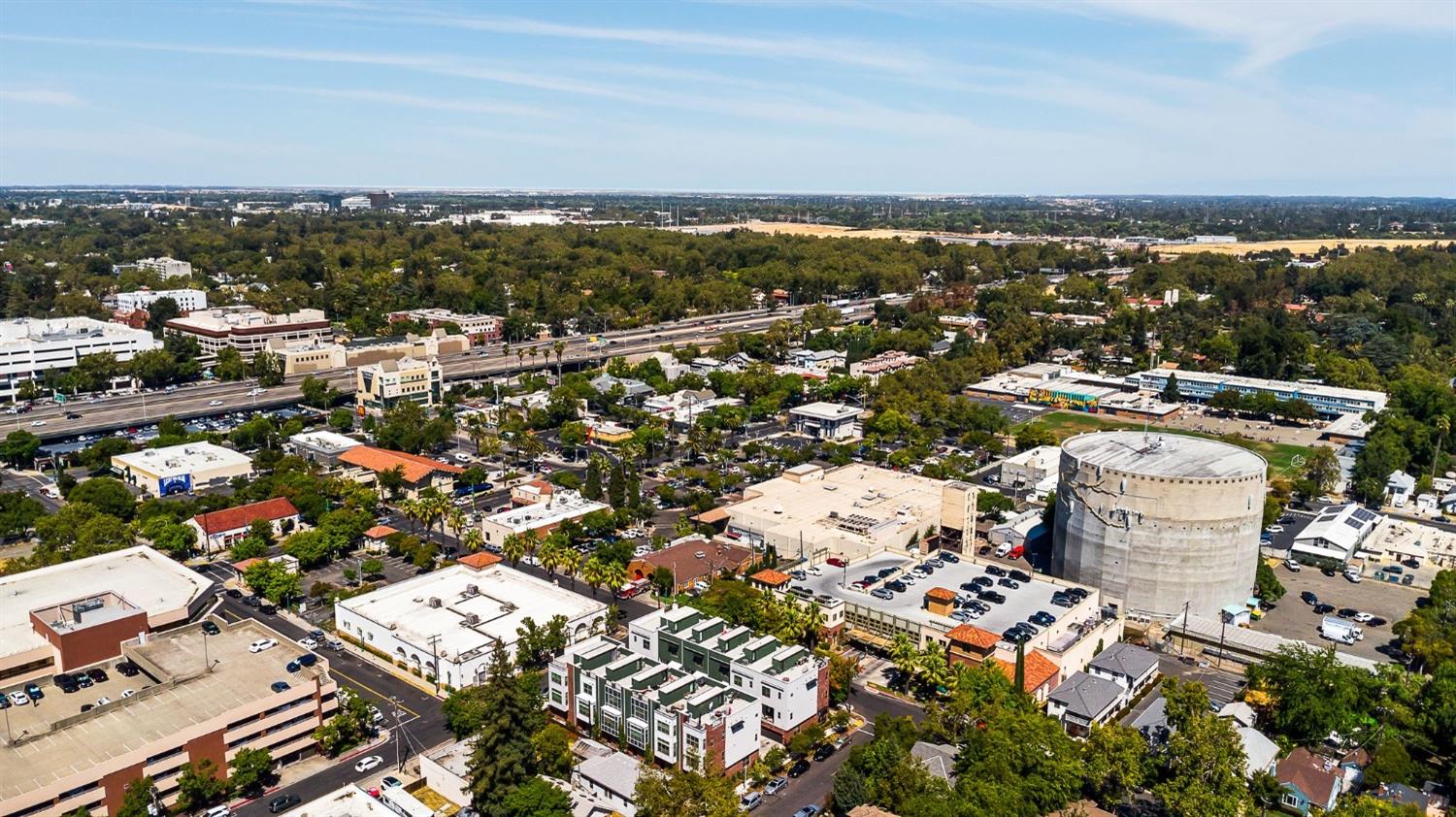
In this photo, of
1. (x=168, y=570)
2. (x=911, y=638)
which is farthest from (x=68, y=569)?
(x=911, y=638)

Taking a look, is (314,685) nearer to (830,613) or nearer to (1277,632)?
(830,613)

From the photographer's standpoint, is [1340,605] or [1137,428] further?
[1137,428]

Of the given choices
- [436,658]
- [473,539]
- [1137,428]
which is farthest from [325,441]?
[1137,428]

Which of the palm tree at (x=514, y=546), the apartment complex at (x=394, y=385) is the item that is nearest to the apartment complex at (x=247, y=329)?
the apartment complex at (x=394, y=385)

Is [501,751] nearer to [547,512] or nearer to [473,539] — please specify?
[473,539]

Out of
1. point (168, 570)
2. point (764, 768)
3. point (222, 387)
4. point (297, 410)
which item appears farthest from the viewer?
point (222, 387)

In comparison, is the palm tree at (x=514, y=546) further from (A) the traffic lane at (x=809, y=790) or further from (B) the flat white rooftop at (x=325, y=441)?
(B) the flat white rooftop at (x=325, y=441)
